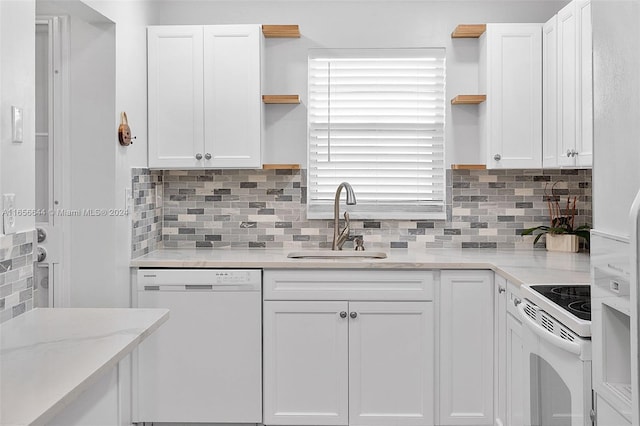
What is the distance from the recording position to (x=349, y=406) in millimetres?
3406

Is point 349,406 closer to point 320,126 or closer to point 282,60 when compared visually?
point 320,126

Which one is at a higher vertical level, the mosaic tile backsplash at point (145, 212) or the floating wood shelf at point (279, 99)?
the floating wood shelf at point (279, 99)

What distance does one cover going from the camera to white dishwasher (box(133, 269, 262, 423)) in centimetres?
338

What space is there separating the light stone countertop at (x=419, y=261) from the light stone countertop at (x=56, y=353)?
3.76 ft

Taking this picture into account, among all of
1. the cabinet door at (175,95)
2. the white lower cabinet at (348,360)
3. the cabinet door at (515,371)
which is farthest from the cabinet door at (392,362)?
the cabinet door at (175,95)

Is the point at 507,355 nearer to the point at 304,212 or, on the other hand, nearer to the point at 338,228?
the point at 338,228

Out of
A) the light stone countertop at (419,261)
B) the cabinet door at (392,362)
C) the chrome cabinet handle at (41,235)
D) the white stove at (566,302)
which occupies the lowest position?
the cabinet door at (392,362)

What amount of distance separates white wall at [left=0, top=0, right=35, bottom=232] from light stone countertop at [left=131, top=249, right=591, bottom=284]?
117 centimetres

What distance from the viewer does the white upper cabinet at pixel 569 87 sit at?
300 cm

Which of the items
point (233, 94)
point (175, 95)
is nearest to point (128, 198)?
point (175, 95)

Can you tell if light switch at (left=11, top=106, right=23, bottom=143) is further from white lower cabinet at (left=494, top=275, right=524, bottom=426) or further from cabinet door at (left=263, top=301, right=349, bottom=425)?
white lower cabinet at (left=494, top=275, right=524, bottom=426)

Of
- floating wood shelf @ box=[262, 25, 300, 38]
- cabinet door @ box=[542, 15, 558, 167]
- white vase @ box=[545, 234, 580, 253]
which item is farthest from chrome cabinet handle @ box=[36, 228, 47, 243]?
white vase @ box=[545, 234, 580, 253]

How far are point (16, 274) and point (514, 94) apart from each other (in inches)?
107

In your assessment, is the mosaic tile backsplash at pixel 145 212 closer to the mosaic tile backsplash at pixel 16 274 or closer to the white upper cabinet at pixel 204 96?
the white upper cabinet at pixel 204 96
